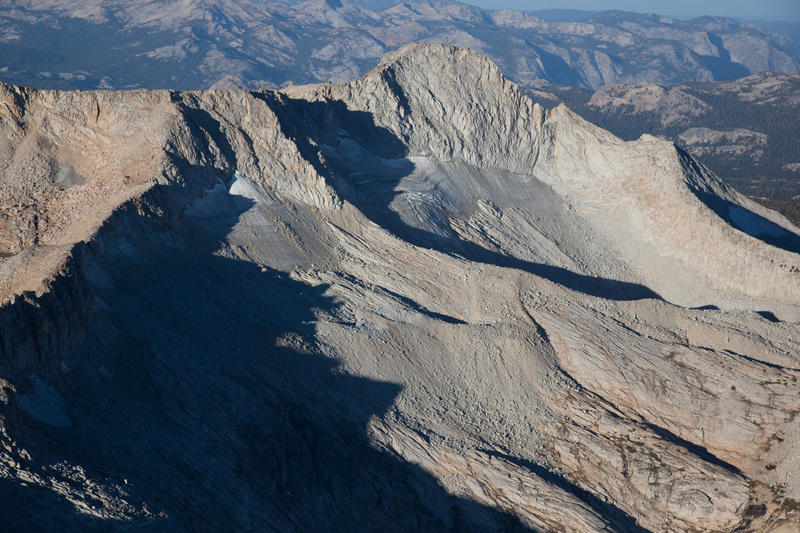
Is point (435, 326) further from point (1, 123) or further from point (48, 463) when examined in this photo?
point (1, 123)

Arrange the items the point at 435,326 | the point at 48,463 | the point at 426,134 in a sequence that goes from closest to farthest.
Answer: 1. the point at 48,463
2. the point at 435,326
3. the point at 426,134

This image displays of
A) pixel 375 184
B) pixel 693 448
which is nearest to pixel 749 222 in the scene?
pixel 693 448

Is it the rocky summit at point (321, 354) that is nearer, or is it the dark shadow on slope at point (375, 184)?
the rocky summit at point (321, 354)

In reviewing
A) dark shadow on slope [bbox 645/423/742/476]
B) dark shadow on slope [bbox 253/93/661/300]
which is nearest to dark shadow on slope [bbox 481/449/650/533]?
dark shadow on slope [bbox 645/423/742/476]

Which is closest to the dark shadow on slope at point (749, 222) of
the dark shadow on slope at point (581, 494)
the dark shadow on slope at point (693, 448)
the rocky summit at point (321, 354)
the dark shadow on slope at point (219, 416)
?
the rocky summit at point (321, 354)

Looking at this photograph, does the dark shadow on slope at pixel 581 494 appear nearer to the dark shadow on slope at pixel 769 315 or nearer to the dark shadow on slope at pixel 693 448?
the dark shadow on slope at pixel 693 448

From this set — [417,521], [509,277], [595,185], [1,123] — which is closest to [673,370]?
[509,277]

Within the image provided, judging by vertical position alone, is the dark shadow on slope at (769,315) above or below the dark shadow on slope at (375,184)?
below
